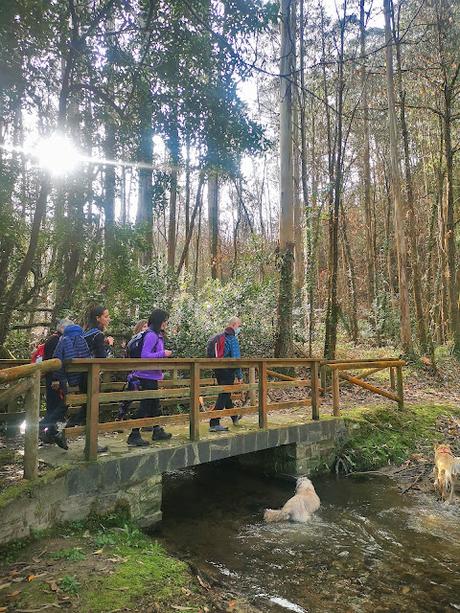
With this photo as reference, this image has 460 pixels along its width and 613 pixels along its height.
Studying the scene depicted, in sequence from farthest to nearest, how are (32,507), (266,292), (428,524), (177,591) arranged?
(266,292), (428,524), (32,507), (177,591)

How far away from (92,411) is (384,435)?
5948 millimetres

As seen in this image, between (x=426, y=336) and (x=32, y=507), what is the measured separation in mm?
13411

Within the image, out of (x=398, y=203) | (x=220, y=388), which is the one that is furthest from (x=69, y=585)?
(x=398, y=203)

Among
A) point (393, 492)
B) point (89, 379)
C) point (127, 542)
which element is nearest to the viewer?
point (127, 542)

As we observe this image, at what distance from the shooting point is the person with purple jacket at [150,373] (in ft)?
17.2

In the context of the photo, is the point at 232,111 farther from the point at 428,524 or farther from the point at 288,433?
the point at 428,524

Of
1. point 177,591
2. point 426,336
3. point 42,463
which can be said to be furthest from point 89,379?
point 426,336

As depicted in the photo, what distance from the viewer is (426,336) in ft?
47.1

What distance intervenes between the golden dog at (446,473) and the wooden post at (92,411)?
4840 mm

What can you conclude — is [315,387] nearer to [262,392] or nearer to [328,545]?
[262,392]

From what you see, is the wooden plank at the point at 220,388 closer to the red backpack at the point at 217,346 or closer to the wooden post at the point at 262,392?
the wooden post at the point at 262,392

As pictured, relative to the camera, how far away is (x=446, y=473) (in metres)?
6.20

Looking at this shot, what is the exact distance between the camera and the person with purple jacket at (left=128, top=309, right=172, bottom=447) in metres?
5.25

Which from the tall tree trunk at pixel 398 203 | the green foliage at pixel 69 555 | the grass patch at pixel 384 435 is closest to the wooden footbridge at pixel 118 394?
the grass patch at pixel 384 435
